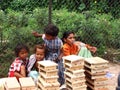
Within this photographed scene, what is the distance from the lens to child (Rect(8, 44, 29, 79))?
5.17m

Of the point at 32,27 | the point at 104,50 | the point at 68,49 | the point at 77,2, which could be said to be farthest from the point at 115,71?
the point at 77,2

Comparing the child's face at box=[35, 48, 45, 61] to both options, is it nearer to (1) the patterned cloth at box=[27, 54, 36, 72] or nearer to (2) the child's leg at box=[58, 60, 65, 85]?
(1) the patterned cloth at box=[27, 54, 36, 72]

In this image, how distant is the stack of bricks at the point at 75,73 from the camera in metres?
4.84

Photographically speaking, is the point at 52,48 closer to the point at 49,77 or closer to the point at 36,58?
the point at 36,58

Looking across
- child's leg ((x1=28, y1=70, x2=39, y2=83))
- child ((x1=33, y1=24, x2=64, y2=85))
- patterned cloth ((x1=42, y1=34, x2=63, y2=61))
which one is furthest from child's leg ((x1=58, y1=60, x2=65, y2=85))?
child's leg ((x1=28, y1=70, x2=39, y2=83))

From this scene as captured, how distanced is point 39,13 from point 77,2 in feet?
6.84

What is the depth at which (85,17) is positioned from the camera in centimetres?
722

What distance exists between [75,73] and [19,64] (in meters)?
0.93

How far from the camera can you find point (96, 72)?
16.5 feet

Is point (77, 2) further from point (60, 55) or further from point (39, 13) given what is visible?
point (60, 55)

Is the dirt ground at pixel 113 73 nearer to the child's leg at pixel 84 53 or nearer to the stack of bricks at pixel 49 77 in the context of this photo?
the child's leg at pixel 84 53

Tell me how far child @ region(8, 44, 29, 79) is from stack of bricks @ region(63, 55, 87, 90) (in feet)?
2.35

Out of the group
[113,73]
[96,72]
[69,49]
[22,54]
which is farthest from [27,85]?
[113,73]

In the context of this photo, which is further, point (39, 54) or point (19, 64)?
point (39, 54)
